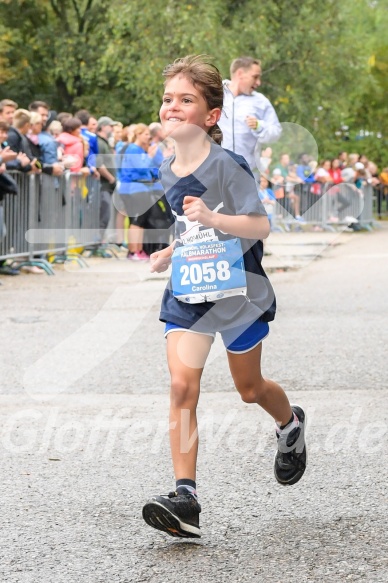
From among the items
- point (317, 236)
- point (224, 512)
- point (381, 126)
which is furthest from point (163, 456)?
point (381, 126)

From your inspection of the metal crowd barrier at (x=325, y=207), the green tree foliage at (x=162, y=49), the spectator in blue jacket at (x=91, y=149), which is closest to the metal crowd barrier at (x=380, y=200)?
the green tree foliage at (x=162, y=49)

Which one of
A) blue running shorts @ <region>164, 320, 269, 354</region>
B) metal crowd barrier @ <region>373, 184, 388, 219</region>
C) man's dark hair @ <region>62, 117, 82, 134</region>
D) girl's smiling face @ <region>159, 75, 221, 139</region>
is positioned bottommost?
metal crowd barrier @ <region>373, 184, 388, 219</region>

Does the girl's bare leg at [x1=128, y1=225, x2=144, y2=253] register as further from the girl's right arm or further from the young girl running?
the young girl running

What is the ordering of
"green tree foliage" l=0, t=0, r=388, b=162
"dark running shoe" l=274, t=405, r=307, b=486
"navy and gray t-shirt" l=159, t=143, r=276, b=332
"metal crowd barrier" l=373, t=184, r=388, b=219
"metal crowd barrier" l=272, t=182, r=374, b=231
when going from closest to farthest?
1. "navy and gray t-shirt" l=159, t=143, r=276, b=332
2. "dark running shoe" l=274, t=405, r=307, b=486
3. "metal crowd barrier" l=272, t=182, r=374, b=231
4. "green tree foliage" l=0, t=0, r=388, b=162
5. "metal crowd barrier" l=373, t=184, r=388, b=219

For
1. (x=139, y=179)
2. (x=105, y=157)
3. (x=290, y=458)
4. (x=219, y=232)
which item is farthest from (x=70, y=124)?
(x=219, y=232)

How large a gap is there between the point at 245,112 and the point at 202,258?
23.9 ft

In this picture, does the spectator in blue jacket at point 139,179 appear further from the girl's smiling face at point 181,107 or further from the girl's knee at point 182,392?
the girl's knee at point 182,392

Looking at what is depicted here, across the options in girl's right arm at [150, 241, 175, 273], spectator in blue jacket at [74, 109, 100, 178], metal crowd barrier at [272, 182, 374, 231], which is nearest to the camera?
girl's right arm at [150, 241, 175, 273]

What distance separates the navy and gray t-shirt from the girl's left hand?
0.24 metres

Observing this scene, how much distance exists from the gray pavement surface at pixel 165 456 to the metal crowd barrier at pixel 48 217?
3492 millimetres

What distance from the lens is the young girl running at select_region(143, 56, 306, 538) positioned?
457 cm

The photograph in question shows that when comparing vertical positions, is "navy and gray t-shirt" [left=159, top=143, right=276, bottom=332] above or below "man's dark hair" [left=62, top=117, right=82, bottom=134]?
above

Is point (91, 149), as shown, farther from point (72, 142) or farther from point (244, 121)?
point (244, 121)

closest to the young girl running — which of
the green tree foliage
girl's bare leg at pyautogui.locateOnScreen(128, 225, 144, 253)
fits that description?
girl's bare leg at pyautogui.locateOnScreen(128, 225, 144, 253)
